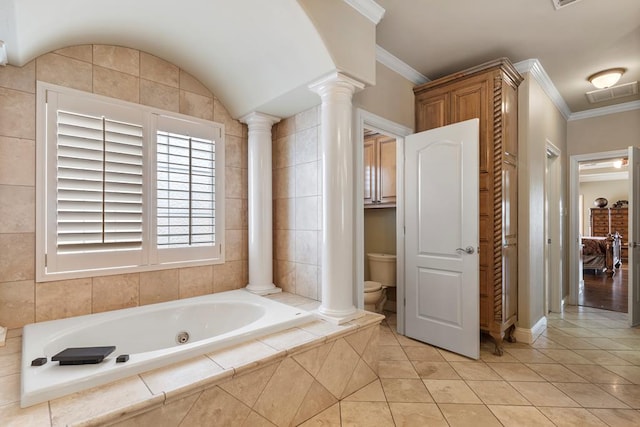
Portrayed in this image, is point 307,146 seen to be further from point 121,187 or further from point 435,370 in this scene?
point 435,370

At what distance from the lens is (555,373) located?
88.8 inches

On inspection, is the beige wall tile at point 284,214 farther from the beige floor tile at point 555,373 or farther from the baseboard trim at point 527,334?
the baseboard trim at point 527,334

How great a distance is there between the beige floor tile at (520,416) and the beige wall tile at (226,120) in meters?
2.65

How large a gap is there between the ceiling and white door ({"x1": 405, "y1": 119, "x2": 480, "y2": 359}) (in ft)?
2.18

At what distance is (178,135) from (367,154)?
213cm

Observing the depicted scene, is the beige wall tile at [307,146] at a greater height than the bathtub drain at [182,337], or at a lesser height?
greater

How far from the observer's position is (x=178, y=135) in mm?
2383

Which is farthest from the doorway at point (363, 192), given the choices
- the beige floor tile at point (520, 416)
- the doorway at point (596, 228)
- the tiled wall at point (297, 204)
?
the doorway at point (596, 228)

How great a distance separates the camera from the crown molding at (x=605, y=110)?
A: 12.4 feet

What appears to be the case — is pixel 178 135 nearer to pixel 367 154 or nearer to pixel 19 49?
pixel 19 49

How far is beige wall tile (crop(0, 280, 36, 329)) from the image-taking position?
1.76m

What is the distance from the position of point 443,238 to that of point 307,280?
1.16 metres

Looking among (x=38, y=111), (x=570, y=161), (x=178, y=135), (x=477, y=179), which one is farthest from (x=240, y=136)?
(x=570, y=161)

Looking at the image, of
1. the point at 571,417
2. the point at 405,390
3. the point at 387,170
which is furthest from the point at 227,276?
the point at 571,417
